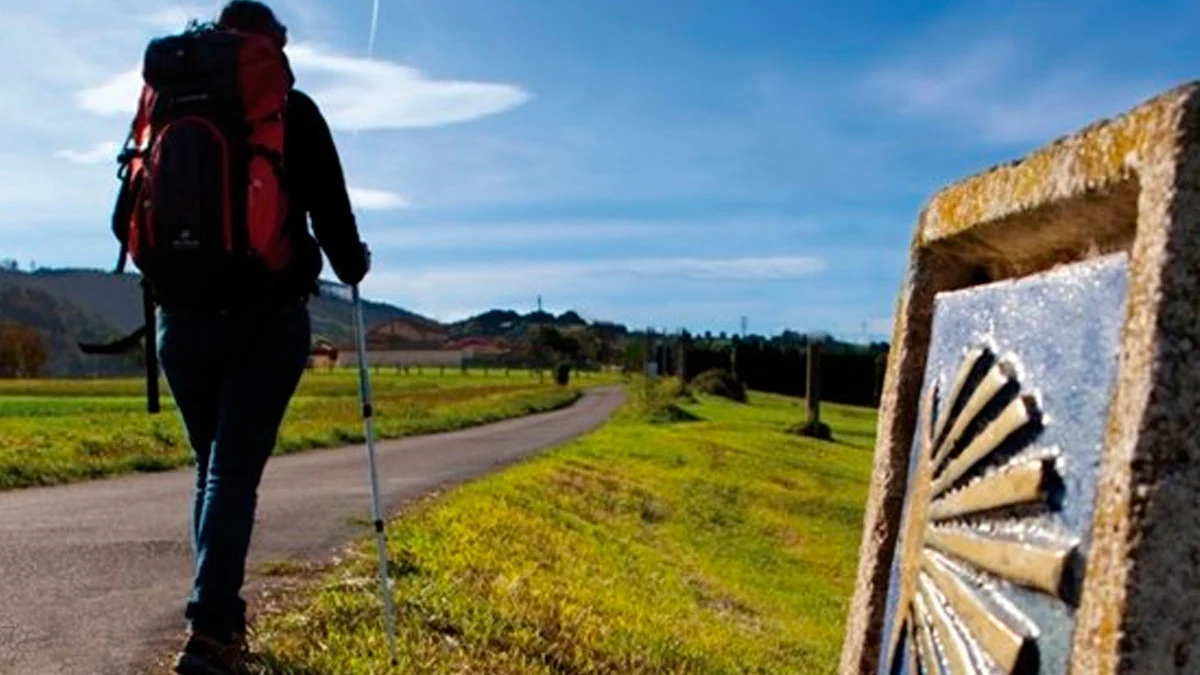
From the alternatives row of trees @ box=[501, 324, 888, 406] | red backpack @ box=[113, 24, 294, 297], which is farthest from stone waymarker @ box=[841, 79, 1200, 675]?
row of trees @ box=[501, 324, 888, 406]

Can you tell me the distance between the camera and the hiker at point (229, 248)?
411cm

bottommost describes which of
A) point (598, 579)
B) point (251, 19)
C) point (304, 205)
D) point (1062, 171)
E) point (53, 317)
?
point (598, 579)

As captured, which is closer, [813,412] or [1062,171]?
[1062,171]

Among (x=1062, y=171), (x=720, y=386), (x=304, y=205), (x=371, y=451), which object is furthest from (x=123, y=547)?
(x=720, y=386)

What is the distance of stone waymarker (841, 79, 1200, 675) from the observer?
4.61ft

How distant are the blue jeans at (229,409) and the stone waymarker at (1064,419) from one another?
8.41 feet

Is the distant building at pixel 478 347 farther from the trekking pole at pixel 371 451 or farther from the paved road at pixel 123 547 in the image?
the trekking pole at pixel 371 451

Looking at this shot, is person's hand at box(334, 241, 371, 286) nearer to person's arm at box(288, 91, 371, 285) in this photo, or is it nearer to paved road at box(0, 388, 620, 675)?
person's arm at box(288, 91, 371, 285)

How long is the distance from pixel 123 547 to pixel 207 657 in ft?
12.4

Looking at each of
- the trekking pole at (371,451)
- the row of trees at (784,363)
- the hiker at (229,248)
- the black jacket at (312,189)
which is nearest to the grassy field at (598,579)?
the trekking pole at (371,451)

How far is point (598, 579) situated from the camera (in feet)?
27.8

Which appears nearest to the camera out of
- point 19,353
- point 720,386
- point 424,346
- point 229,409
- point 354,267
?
point 229,409

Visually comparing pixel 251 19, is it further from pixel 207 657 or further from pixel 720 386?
pixel 720 386

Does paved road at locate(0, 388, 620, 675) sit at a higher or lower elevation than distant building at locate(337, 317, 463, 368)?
lower
